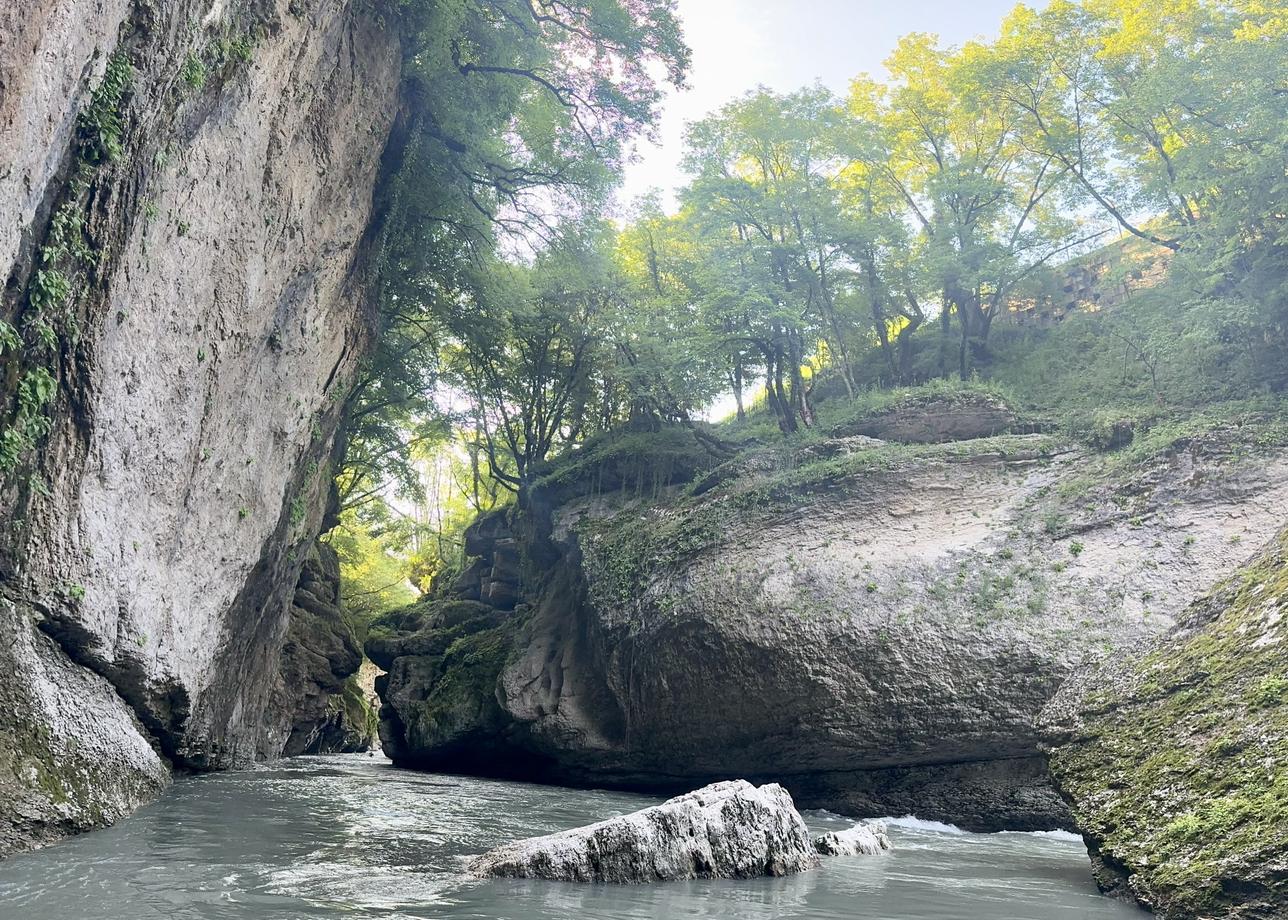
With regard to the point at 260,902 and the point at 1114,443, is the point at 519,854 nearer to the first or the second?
the point at 260,902

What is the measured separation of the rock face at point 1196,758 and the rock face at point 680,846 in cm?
239

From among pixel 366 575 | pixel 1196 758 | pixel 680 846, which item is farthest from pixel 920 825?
pixel 366 575

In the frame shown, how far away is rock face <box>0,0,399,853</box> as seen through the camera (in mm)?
7422

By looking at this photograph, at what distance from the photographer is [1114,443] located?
55.2 ft

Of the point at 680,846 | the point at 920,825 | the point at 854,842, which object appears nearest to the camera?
the point at 680,846

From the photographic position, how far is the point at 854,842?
→ 860cm

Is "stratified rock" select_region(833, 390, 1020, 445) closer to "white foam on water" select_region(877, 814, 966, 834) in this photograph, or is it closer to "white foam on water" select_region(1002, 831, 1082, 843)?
"white foam on water" select_region(877, 814, 966, 834)

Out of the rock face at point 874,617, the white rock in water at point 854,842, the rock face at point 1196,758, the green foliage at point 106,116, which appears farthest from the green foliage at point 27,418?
the rock face at point 874,617

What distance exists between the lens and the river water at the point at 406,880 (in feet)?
16.7

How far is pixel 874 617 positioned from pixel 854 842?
19.8 feet

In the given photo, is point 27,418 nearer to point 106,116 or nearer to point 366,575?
point 106,116

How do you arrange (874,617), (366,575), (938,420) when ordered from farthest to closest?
(366,575) < (938,420) < (874,617)

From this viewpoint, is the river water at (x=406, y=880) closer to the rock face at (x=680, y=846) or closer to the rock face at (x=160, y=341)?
the rock face at (x=680, y=846)

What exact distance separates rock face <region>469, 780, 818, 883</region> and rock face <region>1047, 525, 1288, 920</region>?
2.39 meters
